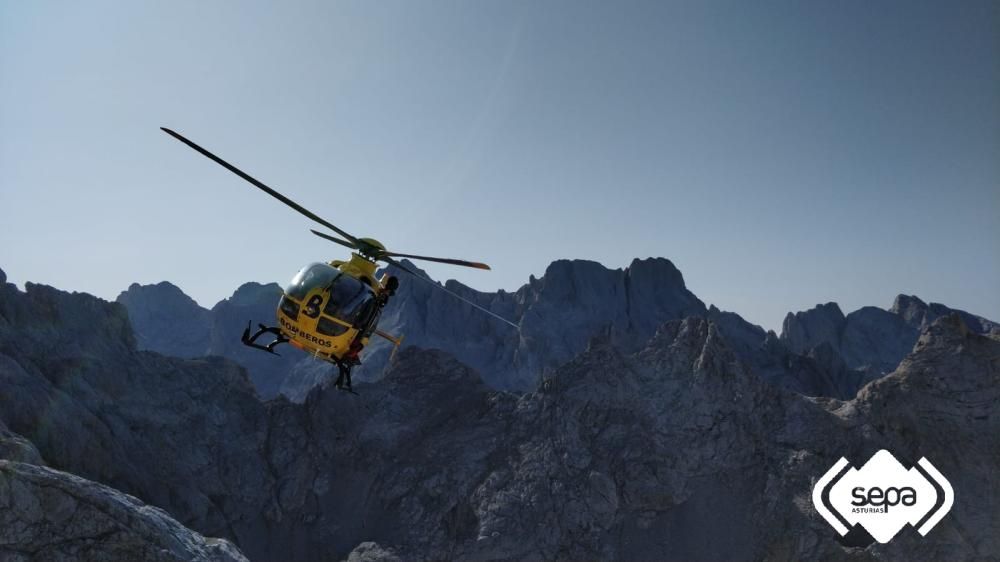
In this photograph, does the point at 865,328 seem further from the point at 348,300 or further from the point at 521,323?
the point at 348,300

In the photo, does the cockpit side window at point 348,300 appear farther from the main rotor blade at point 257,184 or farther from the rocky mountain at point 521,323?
the rocky mountain at point 521,323

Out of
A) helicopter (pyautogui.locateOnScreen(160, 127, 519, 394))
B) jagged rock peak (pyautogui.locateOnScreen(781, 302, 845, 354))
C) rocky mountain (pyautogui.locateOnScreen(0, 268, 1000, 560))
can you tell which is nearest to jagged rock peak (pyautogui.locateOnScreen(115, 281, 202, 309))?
rocky mountain (pyautogui.locateOnScreen(0, 268, 1000, 560))

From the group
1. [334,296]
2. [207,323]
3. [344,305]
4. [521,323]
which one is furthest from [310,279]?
[207,323]

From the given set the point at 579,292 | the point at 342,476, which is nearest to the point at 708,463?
the point at 342,476

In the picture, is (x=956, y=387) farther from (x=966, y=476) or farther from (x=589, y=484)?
(x=589, y=484)

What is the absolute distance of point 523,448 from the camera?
67250 mm

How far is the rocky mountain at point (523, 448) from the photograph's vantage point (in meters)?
57.1

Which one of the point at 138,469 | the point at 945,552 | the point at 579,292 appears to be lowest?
the point at 138,469

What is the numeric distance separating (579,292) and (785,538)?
9447 cm

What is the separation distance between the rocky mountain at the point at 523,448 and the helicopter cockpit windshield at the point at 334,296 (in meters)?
42.4

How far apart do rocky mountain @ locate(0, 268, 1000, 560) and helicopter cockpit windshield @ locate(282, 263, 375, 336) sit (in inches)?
1670

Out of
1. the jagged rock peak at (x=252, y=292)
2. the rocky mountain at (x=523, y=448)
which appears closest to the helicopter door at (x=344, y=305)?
the rocky mountain at (x=523, y=448)

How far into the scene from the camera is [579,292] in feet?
493

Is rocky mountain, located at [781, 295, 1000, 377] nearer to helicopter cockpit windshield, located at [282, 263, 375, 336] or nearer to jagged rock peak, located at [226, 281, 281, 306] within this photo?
jagged rock peak, located at [226, 281, 281, 306]
